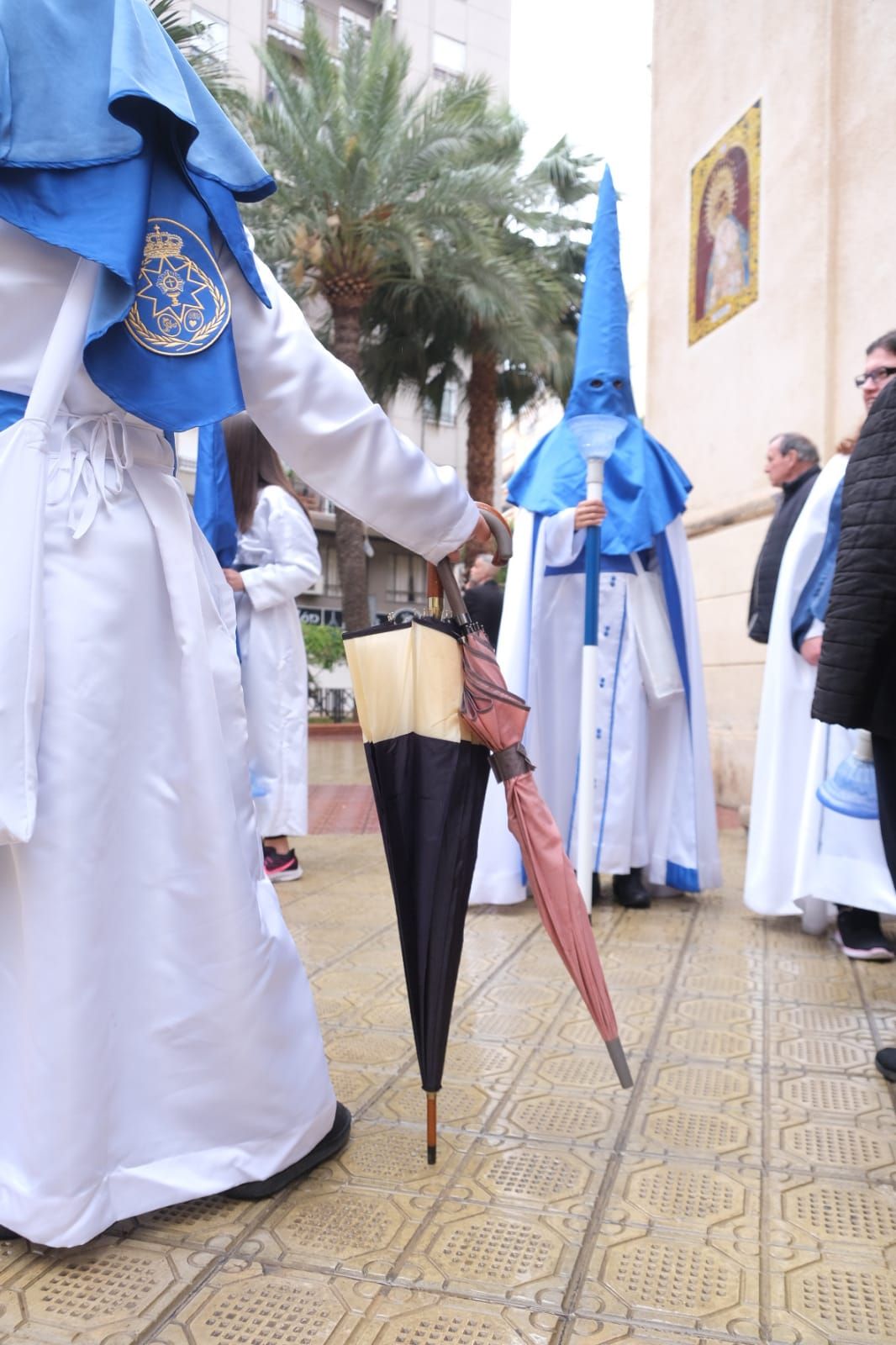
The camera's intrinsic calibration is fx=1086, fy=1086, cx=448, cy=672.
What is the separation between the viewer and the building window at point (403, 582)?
33.0m

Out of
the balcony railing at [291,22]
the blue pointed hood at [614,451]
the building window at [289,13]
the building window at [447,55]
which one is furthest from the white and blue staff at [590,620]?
the building window at [447,55]

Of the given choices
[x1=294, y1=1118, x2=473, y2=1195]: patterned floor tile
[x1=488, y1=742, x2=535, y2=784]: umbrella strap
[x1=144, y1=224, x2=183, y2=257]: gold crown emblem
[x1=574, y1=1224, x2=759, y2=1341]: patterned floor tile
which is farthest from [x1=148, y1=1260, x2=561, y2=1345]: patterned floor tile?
[x1=144, y1=224, x2=183, y2=257]: gold crown emblem

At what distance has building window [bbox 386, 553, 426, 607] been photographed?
33000 mm

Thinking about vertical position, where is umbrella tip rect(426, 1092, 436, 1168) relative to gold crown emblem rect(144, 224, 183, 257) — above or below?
below

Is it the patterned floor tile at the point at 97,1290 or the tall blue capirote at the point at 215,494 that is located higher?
the tall blue capirote at the point at 215,494

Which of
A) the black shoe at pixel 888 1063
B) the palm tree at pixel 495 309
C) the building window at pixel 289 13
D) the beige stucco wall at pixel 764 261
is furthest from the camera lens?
the building window at pixel 289 13

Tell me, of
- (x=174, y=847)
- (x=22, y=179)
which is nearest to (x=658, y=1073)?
(x=174, y=847)

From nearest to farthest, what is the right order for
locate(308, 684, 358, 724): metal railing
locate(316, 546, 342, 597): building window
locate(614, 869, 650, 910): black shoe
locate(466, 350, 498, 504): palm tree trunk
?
1. locate(614, 869, 650, 910): black shoe
2. locate(308, 684, 358, 724): metal railing
3. locate(466, 350, 498, 504): palm tree trunk
4. locate(316, 546, 342, 597): building window

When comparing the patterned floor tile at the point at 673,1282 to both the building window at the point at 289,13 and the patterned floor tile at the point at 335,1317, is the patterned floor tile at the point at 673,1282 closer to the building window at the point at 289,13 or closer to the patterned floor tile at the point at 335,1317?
the patterned floor tile at the point at 335,1317

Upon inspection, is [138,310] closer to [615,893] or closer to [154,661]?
[154,661]

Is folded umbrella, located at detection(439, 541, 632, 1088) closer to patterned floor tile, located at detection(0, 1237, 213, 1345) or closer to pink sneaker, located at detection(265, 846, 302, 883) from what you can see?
patterned floor tile, located at detection(0, 1237, 213, 1345)

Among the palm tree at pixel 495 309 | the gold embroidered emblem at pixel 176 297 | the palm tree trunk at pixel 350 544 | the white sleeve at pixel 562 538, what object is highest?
the palm tree at pixel 495 309

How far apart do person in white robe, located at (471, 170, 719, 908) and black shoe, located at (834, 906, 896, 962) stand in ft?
2.69

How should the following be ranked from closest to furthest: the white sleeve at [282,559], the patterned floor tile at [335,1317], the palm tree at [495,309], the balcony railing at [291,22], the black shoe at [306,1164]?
the patterned floor tile at [335,1317] < the black shoe at [306,1164] < the white sleeve at [282,559] < the palm tree at [495,309] < the balcony railing at [291,22]
